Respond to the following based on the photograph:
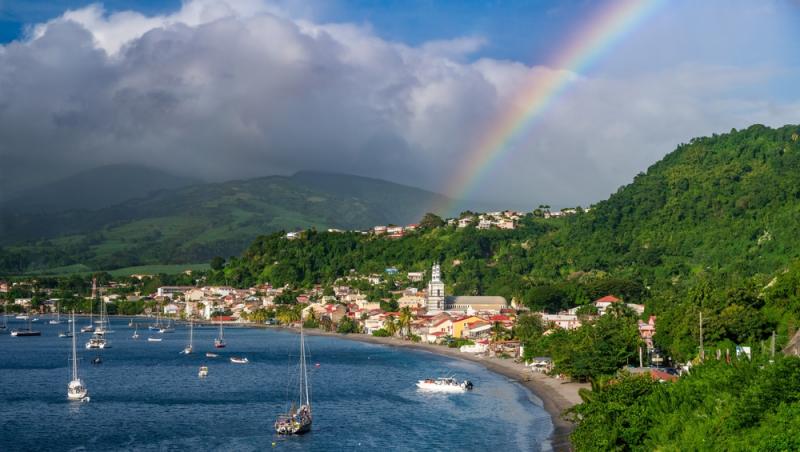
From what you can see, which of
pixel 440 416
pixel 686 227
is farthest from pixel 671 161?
pixel 440 416

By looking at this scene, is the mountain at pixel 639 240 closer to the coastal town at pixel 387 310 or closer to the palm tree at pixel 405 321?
the coastal town at pixel 387 310

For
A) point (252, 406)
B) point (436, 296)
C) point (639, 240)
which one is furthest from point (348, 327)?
point (252, 406)

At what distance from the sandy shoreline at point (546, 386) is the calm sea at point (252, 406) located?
2.61 feet

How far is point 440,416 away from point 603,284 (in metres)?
61.7

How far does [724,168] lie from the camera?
143 metres

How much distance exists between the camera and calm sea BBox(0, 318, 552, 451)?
46.3 metres

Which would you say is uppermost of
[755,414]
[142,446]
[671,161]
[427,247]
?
[671,161]

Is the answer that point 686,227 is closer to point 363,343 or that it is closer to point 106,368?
point 363,343

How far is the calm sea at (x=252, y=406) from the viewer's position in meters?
46.3

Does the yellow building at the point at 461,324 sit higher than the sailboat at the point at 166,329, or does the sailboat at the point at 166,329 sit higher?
the yellow building at the point at 461,324

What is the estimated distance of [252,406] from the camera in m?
58.2

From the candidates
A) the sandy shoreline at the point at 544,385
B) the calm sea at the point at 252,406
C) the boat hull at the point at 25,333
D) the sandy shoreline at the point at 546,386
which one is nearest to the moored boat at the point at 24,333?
the boat hull at the point at 25,333

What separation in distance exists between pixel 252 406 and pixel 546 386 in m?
19.5

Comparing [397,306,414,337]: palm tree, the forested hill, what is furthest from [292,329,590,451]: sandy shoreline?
the forested hill
